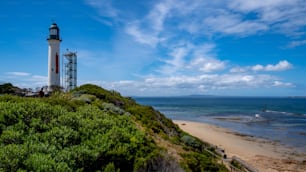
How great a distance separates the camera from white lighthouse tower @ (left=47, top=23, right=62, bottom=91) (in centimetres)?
2208

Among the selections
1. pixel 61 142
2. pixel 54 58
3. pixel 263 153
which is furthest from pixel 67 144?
pixel 54 58

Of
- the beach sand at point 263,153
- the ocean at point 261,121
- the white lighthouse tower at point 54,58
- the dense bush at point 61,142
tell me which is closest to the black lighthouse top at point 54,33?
the white lighthouse tower at point 54,58

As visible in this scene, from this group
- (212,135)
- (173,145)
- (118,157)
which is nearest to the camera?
(118,157)

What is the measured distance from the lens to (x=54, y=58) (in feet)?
73.5

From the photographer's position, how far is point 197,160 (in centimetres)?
1025

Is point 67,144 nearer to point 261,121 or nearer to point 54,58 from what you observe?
point 54,58

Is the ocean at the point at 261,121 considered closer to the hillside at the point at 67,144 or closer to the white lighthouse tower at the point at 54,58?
the hillside at the point at 67,144

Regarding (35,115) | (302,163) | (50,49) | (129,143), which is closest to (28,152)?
(35,115)

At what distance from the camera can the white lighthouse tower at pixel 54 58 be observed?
22078 mm

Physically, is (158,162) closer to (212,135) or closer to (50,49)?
(50,49)

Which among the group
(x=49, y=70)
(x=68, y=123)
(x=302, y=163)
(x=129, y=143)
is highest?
(x=49, y=70)

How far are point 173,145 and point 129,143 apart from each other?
16.5ft

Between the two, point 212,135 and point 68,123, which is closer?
point 68,123

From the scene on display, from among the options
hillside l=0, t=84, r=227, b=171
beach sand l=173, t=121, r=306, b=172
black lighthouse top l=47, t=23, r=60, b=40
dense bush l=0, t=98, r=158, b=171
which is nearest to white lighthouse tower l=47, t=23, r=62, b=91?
Result: black lighthouse top l=47, t=23, r=60, b=40
